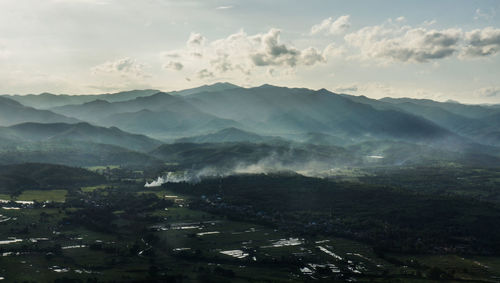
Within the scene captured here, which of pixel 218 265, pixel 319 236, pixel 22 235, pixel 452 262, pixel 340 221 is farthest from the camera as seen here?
pixel 340 221

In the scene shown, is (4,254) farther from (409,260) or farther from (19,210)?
(409,260)

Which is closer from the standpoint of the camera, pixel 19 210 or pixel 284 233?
pixel 284 233

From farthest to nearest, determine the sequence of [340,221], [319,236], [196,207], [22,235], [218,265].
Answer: [196,207] < [340,221] < [319,236] < [22,235] < [218,265]

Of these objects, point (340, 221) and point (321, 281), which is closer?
point (321, 281)

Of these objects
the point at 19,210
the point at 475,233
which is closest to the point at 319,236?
the point at 475,233

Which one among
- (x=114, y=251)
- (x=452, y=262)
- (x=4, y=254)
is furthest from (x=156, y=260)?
(x=452, y=262)

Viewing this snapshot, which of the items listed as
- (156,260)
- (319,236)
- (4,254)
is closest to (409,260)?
(319,236)

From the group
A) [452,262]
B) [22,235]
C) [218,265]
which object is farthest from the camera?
[22,235]

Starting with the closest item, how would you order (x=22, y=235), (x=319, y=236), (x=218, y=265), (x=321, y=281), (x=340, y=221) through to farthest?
(x=321, y=281), (x=218, y=265), (x=22, y=235), (x=319, y=236), (x=340, y=221)

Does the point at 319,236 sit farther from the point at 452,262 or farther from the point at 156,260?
the point at 156,260
